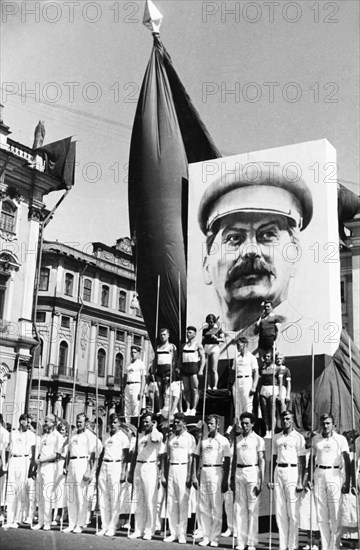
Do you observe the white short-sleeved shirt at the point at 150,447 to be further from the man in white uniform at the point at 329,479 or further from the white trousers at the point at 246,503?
the man in white uniform at the point at 329,479

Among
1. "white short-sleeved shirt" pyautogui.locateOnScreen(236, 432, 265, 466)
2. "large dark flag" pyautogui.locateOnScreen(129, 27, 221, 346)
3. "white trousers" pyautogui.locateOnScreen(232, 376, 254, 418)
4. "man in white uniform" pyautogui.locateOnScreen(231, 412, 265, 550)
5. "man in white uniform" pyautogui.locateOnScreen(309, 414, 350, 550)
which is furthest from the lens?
"large dark flag" pyautogui.locateOnScreen(129, 27, 221, 346)

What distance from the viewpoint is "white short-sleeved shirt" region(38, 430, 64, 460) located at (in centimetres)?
899

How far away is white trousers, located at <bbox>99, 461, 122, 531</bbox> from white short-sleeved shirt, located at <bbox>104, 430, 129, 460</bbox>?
0.28ft

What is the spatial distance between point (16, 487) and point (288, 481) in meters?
3.55

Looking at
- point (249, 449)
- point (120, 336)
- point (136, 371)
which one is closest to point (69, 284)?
point (120, 336)

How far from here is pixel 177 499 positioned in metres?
8.18

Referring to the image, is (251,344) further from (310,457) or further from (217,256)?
(310,457)


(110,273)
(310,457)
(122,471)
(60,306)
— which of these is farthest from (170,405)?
(110,273)

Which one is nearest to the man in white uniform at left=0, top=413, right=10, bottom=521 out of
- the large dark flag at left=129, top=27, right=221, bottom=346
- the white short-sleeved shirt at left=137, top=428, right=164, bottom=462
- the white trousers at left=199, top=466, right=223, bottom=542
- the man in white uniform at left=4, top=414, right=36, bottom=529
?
the man in white uniform at left=4, top=414, right=36, bottom=529

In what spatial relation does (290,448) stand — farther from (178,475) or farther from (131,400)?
(131,400)

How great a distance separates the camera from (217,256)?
613 inches

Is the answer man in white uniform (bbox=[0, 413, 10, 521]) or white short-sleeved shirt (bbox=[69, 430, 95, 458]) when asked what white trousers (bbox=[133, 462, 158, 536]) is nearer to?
white short-sleeved shirt (bbox=[69, 430, 95, 458])

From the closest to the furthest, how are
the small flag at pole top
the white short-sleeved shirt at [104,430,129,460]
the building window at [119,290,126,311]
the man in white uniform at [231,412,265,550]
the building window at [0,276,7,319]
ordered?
the man in white uniform at [231,412,265,550], the white short-sleeved shirt at [104,430,129,460], the small flag at pole top, the building window at [0,276,7,319], the building window at [119,290,126,311]

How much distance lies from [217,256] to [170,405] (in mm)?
5395
